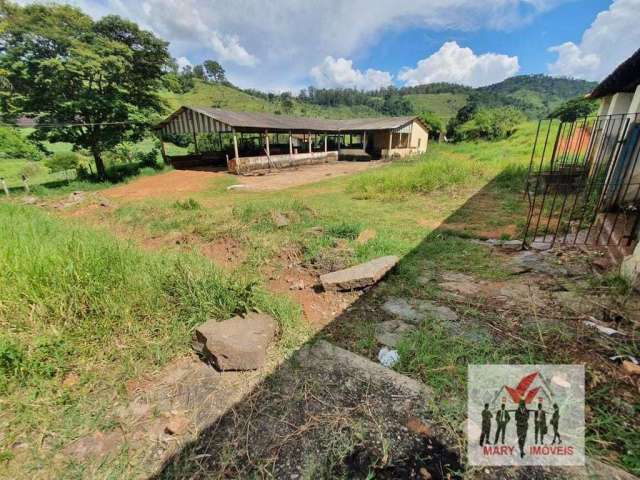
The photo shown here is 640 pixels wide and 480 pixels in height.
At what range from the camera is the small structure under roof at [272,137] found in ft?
52.4

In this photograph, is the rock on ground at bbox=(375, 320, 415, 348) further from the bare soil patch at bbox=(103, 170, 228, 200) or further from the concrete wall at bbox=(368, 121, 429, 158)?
the concrete wall at bbox=(368, 121, 429, 158)

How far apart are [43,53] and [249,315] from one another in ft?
49.4

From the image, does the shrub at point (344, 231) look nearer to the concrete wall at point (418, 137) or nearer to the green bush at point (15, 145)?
the green bush at point (15, 145)

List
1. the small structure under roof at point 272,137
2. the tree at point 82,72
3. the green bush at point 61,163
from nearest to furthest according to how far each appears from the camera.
A: the tree at point 82,72, the green bush at point 61,163, the small structure under roof at point 272,137

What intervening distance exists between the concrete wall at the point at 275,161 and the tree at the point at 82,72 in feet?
15.8

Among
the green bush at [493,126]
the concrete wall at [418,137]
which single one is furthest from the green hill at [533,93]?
the concrete wall at [418,137]

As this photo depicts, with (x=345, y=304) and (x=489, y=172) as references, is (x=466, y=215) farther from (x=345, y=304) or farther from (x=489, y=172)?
(x=489, y=172)

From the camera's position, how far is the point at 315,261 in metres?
4.12

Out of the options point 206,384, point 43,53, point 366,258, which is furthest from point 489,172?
point 43,53

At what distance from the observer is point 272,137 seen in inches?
1123

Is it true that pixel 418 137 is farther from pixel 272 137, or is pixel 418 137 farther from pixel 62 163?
pixel 62 163

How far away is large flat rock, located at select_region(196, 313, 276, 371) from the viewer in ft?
7.10

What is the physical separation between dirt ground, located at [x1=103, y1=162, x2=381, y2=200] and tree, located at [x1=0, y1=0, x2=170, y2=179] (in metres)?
2.37

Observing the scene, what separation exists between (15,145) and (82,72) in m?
3.96
